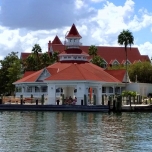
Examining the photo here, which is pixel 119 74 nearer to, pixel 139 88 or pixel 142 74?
pixel 139 88

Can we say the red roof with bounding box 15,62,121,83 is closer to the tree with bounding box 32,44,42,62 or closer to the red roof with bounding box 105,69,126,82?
the red roof with bounding box 105,69,126,82

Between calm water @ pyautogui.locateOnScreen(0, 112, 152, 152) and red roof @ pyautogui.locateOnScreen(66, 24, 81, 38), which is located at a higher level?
red roof @ pyautogui.locateOnScreen(66, 24, 81, 38)

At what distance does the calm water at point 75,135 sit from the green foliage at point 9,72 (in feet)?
185

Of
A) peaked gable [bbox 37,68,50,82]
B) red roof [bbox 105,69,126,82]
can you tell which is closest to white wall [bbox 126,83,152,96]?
red roof [bbox 105,69,126,82]

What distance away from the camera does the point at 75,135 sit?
40094mm

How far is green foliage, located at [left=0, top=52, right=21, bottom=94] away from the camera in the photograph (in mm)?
109562

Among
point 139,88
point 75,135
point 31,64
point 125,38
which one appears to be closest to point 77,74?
point 139,88

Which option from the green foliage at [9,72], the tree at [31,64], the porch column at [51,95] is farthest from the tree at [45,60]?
the porch column at [51,95]

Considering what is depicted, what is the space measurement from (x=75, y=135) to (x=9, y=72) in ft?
234

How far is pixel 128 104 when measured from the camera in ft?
245

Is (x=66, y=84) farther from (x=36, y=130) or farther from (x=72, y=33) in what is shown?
(x=36, y=130)

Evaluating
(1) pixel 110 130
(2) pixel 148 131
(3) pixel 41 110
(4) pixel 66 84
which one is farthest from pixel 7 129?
(4) pixel 66 84

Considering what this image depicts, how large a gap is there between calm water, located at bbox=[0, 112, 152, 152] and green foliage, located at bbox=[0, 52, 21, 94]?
56496mm

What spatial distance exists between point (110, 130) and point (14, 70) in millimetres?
66866
